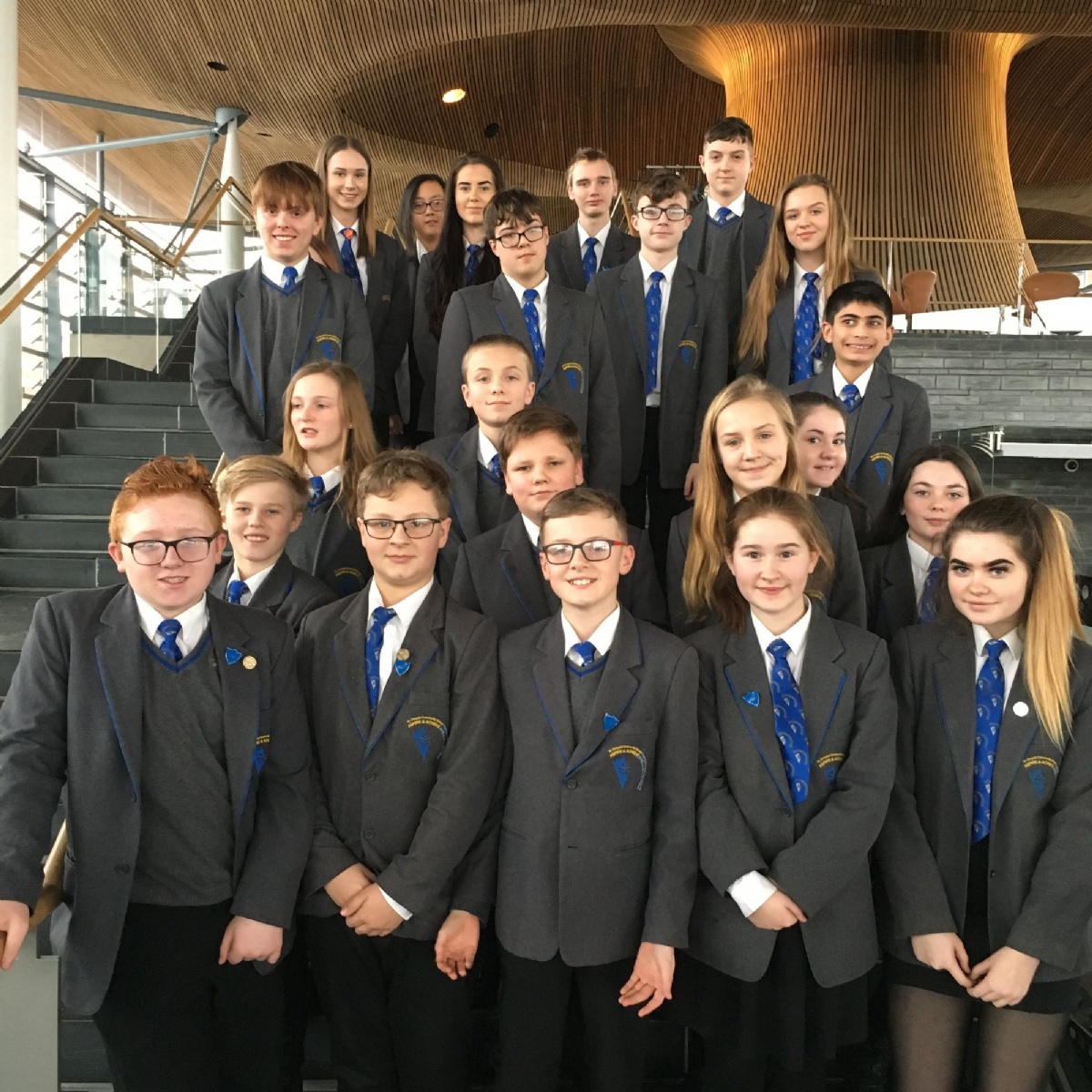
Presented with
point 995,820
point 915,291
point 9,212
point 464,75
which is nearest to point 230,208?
point 464,75

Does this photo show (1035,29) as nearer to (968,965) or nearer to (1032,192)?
(1032,192)

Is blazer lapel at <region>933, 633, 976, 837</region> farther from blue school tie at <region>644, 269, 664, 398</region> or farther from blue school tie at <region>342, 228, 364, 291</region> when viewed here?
blue school tie at <region>342, 228, 364, 291</region>

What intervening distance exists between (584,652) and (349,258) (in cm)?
252

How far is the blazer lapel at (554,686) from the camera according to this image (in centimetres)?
233

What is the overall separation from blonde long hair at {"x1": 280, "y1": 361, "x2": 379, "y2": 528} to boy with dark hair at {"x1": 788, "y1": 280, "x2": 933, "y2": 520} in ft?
4.43

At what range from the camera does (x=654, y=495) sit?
396 centimetres

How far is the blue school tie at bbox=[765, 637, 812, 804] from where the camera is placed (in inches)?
92.5

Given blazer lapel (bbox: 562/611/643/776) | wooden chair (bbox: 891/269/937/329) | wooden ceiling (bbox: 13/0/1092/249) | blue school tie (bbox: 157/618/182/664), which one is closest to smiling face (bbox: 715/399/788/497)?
blazer lapel (bbox: 562/611/643/776)

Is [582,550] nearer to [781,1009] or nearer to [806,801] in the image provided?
[806,801]

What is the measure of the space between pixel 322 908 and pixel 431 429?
7.63 ft

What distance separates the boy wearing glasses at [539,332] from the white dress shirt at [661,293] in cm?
35

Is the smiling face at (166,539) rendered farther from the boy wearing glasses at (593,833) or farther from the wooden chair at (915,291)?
the wooden chair at (915,291)

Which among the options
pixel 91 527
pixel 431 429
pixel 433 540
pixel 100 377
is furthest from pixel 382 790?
pixel 100 377

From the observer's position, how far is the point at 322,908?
234 cm
